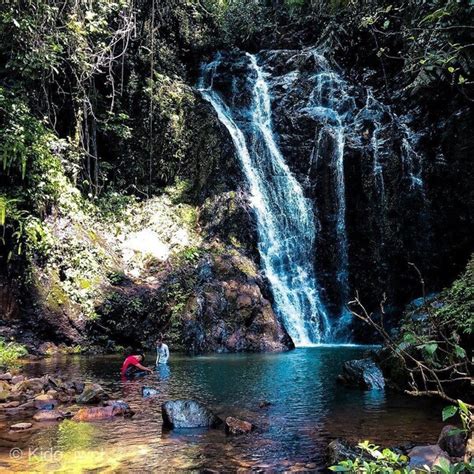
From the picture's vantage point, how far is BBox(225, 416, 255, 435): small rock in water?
19.9 ft

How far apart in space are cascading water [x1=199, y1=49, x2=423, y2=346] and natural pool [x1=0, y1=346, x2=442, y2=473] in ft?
21.1

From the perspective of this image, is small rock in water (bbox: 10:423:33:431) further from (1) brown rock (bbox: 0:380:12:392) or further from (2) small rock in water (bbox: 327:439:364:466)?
(2) small rock in water (bbox: 327:439:364:466)

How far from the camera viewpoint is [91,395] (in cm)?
756

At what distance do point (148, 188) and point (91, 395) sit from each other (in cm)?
1202

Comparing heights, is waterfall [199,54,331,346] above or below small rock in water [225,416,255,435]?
above

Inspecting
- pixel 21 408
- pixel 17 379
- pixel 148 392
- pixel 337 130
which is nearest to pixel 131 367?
pixel 148 392

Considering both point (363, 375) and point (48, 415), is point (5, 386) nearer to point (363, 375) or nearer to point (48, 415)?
point (48, 415)

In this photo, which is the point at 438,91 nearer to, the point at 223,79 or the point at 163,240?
the point at 223,79

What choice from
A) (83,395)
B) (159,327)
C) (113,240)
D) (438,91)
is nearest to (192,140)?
(113,240)

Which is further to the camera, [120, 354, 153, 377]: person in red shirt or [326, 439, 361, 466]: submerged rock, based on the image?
[120, 354, 153, 377]: person in red shirt

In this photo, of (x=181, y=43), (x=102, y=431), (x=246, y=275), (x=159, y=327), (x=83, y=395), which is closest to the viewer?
(x=102, y=431)

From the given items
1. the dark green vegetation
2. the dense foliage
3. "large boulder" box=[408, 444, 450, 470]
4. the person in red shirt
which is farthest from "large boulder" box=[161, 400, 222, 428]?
the dense foliage

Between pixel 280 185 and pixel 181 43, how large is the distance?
27.7 ft

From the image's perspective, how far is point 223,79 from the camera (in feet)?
72.4
